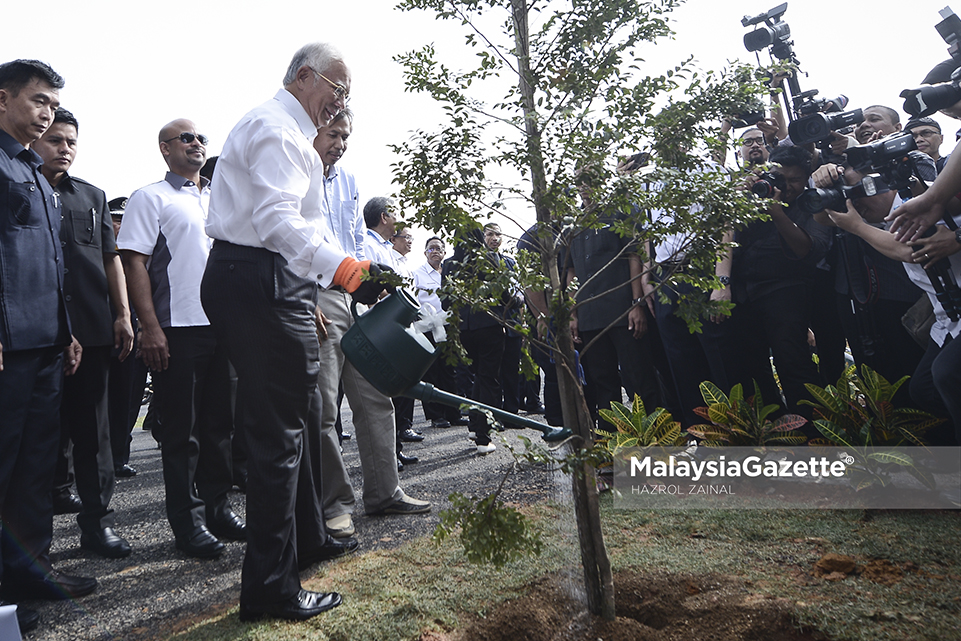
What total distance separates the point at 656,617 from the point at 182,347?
8.20 feet

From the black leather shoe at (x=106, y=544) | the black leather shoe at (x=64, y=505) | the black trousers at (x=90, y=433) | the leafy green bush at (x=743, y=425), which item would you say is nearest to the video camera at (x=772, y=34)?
the leafy green bush at (x=743, y=425)

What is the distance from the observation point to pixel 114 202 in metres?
6.79

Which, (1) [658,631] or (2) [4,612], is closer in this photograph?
(2) [4,612]

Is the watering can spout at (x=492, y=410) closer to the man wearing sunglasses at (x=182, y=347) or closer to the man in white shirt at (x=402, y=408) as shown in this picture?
the man wearing sunglasses at (x=182, y=347)

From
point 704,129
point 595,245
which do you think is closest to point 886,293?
point 595,245

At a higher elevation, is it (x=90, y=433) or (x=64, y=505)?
(x=90, y=433)

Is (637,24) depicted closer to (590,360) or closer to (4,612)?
(4,612)

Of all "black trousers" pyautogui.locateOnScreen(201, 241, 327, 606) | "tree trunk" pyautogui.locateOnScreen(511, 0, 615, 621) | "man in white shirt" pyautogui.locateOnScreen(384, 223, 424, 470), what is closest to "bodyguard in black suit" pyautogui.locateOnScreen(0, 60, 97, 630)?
"black trousers" pyautogui.locateOnScreen(201, 241, 327, 606)

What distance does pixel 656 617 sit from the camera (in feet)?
7.63

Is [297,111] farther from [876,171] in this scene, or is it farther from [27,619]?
[876,171]

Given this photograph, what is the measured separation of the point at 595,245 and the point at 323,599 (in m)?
3.04

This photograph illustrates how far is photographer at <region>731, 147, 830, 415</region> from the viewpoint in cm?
432

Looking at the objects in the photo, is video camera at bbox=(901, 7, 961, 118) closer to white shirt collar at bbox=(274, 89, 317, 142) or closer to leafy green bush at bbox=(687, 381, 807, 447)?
leafy green bush at bbox=(687, 381, 807, 447)

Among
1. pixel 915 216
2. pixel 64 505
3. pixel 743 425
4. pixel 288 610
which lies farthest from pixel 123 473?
pixel 915 216
